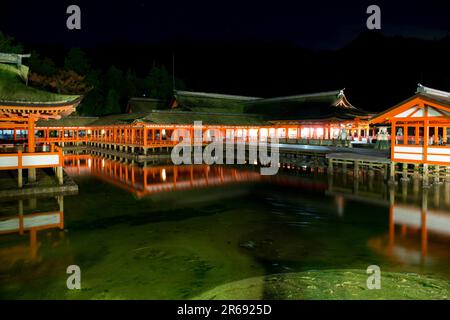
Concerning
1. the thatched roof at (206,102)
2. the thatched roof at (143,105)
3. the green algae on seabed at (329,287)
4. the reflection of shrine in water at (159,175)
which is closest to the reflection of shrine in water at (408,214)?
the green algae on seabed at (329,287)

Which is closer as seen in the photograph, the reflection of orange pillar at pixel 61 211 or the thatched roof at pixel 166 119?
the reflection of orange pillar at pixel 61 211

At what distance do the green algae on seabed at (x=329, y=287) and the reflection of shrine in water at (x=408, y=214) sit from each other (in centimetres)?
116

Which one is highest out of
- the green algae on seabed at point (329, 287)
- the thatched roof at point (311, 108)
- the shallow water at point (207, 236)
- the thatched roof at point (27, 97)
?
the thatched roof at point (311, 108)

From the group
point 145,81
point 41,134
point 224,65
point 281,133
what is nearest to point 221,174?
point 281,133

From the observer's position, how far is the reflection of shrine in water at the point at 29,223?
8008 mm

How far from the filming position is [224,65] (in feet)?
318

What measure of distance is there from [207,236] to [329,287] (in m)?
3.95

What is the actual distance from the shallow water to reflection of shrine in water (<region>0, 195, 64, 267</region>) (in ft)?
0.11

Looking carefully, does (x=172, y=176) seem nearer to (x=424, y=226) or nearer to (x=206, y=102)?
(x=424, y=226)

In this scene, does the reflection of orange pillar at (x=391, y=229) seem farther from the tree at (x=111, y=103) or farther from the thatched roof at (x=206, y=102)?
the tree at (x=111, y=103)

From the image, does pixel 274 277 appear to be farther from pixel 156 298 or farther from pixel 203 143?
pixel 203 143

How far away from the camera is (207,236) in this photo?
9.43 metres

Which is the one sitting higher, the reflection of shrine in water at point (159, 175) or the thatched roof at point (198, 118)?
the thatched roof at point (198, 118)

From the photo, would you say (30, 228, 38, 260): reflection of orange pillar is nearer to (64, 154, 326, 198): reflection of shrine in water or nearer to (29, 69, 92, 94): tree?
(64, 154, 326, 198): reflection of shrine in water
